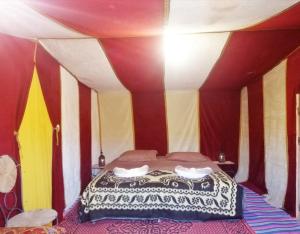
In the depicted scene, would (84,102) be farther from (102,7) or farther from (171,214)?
(102,7)

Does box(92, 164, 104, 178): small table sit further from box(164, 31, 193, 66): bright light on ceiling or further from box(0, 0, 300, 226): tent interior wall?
box(164, 31, 193, 66): bright light on ceiling

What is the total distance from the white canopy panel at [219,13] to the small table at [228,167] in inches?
111

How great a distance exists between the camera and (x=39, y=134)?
9.19ft

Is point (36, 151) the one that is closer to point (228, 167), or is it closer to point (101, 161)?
point (101, 161)

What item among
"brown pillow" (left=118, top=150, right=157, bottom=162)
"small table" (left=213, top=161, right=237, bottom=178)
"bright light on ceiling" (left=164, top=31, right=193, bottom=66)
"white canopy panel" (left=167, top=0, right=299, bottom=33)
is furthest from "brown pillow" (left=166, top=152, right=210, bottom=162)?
"white canopy panel" (left=167, top=0, right=299, bottom=33)

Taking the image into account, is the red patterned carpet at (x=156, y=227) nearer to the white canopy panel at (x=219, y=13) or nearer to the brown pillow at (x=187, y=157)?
the brown pillow at (x=187, y=157)

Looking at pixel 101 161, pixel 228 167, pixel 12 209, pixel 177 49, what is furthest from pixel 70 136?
pixel 228 167

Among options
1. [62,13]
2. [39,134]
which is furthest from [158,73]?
[62,13]

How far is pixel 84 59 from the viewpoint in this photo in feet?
10.5

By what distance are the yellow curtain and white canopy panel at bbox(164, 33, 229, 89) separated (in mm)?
1384

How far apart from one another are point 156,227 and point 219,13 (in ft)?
6.64

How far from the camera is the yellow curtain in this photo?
8.31 feet

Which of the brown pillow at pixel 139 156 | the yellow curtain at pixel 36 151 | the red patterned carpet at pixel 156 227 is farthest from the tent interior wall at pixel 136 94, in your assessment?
the brown pillow at pixel 139 156

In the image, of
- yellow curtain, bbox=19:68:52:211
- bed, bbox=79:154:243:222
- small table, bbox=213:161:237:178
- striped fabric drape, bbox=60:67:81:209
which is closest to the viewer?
yellow curtain, bbox=19:68:52:211
